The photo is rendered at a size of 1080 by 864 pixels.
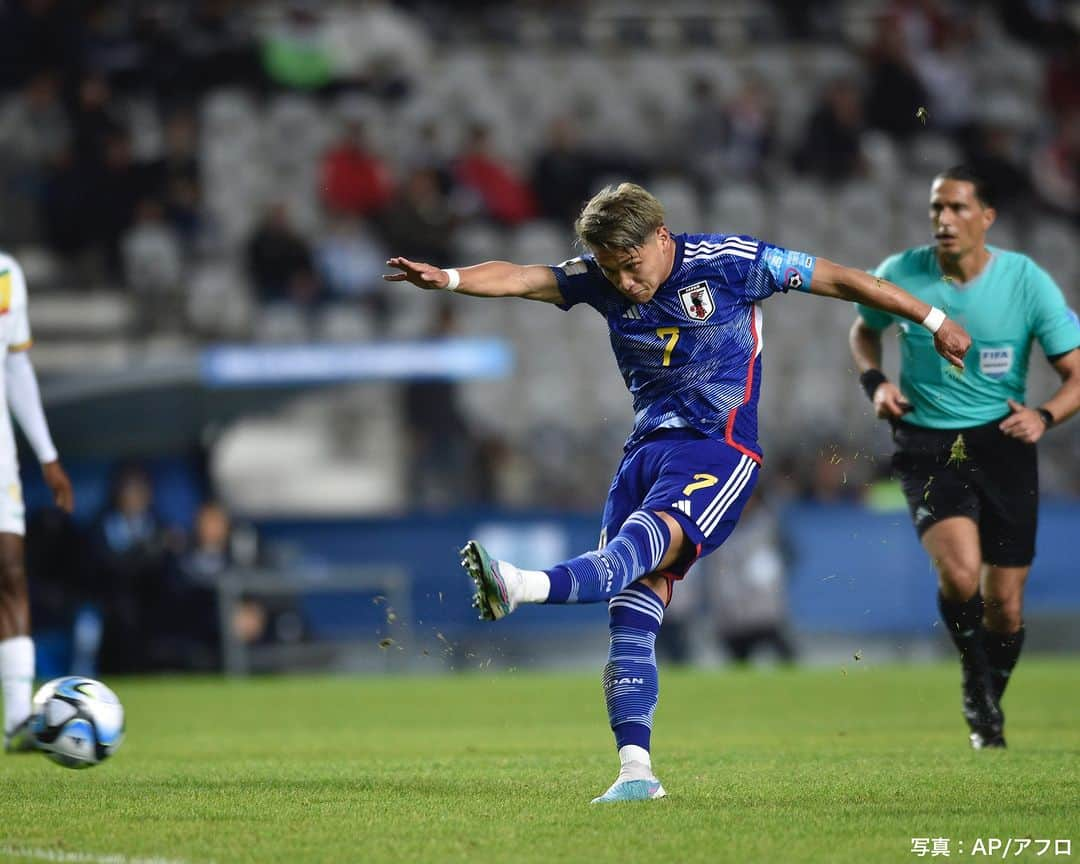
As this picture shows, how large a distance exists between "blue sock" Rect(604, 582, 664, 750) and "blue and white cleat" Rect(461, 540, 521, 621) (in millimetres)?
720

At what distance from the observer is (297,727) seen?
34.0 feet

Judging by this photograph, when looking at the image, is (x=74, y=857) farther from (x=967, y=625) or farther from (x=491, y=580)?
(x=967, y=625)

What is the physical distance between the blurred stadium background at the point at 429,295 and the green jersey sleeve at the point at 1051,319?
855 centimetres

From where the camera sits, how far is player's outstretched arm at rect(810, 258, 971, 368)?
20.7 ft

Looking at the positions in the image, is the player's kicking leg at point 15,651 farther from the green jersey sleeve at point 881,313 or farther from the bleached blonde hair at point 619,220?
the green jersey sleeve at point 881,313

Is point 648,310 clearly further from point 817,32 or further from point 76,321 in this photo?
point 817,32

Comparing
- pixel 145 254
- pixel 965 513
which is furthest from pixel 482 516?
pixel 965 513

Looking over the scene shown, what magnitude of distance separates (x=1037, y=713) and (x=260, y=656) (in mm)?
7961

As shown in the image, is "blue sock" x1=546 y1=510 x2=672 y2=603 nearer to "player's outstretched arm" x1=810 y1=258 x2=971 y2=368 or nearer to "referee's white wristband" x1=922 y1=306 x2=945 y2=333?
"player's outstretched arm" x1=810 y1=258 x2=971 y2=368

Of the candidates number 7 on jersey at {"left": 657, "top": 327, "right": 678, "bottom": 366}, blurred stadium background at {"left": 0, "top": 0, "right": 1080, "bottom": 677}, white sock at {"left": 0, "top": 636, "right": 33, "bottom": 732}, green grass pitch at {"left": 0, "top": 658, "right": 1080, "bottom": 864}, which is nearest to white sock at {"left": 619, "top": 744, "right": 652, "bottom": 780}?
green grass pitch at {"left": 0, "top": 658, "right": 1080, "bottom": 864}

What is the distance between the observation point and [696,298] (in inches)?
249

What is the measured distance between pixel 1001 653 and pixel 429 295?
37.6 ft

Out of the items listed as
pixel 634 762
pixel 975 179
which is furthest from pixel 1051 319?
pixel 634 762

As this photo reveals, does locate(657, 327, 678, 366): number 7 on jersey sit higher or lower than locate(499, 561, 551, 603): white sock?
higher
